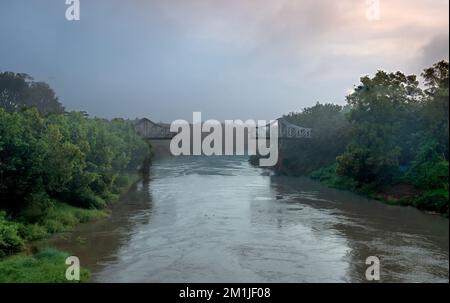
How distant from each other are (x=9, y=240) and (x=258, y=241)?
1206cm

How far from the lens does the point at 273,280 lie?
18047mm

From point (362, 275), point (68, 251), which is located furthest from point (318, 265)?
point (68, 251)

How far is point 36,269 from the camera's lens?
18.6 m

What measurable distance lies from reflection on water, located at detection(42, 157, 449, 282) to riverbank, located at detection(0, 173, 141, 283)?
3.22ft

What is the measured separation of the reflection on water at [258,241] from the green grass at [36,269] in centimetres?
121

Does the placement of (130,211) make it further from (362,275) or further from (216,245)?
(362,275)

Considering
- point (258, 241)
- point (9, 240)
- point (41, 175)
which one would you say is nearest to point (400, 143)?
point (258, 241)

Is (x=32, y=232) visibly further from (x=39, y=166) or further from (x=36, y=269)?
(x=36, y=269)

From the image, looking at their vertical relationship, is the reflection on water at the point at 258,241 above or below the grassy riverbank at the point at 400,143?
below

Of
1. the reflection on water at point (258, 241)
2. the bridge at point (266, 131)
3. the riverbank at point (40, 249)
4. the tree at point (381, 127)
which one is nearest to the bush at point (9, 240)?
the riverbank at point (40, 249)

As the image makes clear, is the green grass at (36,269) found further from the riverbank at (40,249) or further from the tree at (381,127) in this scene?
the tree at (381,127)

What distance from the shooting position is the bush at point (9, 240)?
20.9 meters
